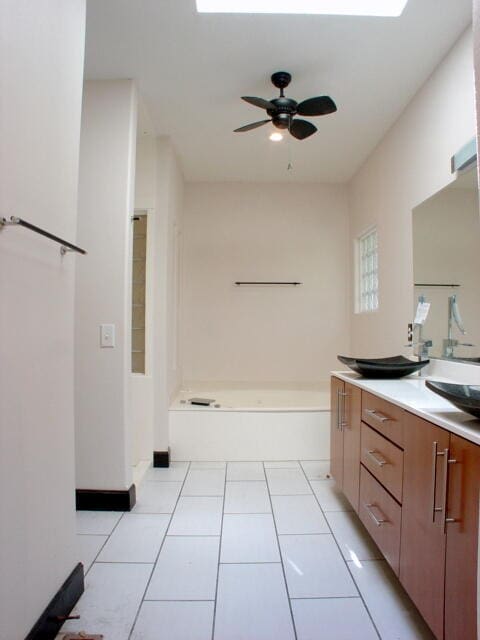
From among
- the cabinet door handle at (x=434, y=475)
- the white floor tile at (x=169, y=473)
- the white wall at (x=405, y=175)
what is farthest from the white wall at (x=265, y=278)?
the cabinet door handle at (x=434, y=475)

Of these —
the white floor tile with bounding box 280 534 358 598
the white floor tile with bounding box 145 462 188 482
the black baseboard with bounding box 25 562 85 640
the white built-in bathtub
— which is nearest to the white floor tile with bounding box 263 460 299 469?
the white built-in bathtub

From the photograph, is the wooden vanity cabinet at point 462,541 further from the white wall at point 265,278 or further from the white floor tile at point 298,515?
the white wall at point 265,278

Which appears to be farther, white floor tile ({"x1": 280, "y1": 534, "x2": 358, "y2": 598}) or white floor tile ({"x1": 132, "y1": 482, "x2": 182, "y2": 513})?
white floor tile ({"x1": 132, "y1": 482, "x2": 182, "y2": 513})

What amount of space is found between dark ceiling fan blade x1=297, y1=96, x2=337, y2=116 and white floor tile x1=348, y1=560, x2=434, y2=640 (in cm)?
239

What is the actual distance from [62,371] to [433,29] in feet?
7.84

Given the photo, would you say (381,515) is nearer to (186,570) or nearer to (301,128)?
(186,570)

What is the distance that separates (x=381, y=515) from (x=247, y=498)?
0.96 meters

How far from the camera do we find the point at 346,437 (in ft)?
6.79

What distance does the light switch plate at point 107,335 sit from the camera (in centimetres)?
211

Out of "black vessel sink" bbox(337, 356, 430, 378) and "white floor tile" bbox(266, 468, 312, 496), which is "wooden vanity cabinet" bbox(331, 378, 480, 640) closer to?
"black vessel sink" bbox(337, 356, 430, 378)

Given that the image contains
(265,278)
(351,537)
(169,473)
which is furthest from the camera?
(265,278)

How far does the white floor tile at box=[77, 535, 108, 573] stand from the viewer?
5.38 feet

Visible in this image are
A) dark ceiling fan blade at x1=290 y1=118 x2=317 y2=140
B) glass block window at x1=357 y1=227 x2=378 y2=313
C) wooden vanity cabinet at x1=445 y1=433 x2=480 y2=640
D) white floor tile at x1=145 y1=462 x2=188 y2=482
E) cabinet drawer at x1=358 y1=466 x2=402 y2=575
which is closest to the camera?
wooden vanity cabinet at x1=445 y1=433 x2=480 y2=640

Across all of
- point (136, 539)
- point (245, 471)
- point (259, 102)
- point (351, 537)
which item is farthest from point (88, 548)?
point (259, 102)
